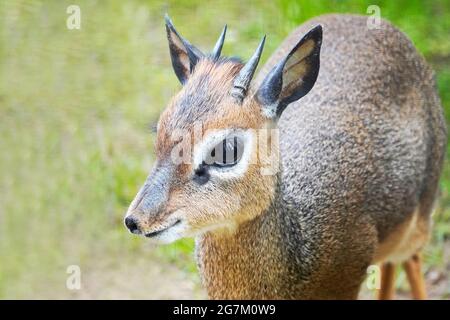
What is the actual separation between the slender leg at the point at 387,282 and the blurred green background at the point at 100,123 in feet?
1.17

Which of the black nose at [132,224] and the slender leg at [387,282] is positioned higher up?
the black nose at [132,224]

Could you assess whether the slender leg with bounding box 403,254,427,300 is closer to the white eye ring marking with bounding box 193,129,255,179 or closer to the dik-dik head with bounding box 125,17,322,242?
the dik-dik head with bounding box 125,17,322,242

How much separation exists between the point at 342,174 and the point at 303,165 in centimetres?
17

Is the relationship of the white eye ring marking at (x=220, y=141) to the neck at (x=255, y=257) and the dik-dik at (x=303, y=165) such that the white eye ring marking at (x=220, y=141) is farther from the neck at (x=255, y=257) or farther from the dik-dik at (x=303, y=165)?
the neck at (x=255, y=257)

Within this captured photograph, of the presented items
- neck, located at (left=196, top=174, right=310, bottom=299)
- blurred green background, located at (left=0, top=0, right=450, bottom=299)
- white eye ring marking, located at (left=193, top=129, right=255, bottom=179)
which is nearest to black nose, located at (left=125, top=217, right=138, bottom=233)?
white eye ring marking, located at (left=193, top=129, right=255, bottom=179)

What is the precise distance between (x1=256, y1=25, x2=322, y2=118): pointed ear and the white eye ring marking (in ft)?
0.51

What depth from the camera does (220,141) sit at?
3.45m

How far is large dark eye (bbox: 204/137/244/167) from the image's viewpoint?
3.44 m

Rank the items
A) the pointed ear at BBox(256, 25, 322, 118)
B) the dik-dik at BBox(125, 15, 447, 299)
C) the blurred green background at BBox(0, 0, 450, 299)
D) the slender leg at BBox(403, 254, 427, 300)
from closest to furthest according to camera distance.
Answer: the dik-dik at BBox(125, 15, 447, 299)
the pointed ear at BBox(256, 25, 322, 118)
the slender leg at BBox(403, 254, 427, 300)
the blurred green background at BBox(0, 0, 450, 299)

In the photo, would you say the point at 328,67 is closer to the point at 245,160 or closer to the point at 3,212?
the point at 245,160

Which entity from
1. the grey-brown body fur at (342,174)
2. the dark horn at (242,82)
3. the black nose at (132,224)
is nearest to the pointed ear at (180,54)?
the dark horn at (242,82)

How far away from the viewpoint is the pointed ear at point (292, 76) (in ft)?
11.9

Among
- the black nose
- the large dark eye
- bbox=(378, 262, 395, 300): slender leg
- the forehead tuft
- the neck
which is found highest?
the forehead tuft
